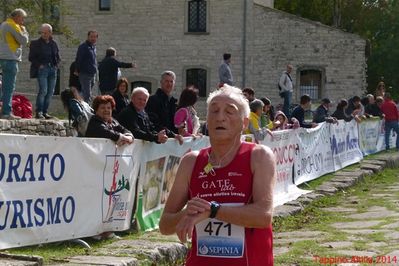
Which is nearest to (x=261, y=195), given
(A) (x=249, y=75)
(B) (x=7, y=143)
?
(B) (x=7, y=143)

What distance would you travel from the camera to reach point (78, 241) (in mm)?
9031

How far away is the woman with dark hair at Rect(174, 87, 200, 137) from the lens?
1210 centimetres

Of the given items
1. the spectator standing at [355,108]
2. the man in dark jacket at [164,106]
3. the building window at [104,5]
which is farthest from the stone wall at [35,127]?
the building window at [104,5]

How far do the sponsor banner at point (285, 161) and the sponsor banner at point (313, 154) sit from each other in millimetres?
274

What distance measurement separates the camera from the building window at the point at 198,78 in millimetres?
41781

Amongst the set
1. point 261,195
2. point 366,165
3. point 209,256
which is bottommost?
point 366,165

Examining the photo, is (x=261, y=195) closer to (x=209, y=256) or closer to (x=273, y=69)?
(x=209, y=256)

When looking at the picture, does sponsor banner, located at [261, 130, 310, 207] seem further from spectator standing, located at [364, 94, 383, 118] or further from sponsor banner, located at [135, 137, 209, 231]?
spectator standing, located at [364, 94, 383, 118]

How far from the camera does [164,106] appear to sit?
12.3 metres

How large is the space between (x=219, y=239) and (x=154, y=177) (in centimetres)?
610

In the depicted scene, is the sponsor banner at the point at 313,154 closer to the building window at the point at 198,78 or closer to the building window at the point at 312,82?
the building window at the point at 312,82

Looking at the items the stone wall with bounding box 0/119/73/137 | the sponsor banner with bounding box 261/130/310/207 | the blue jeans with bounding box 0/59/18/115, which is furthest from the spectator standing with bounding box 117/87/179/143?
the blue jeans with bounding box 0/59/18/115

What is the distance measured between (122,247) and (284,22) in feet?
108

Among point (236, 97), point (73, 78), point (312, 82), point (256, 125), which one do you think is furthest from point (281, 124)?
point (312, 82)
